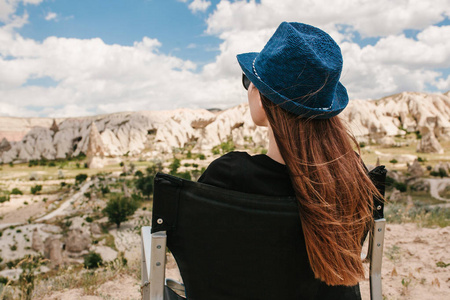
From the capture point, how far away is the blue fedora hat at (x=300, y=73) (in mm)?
998

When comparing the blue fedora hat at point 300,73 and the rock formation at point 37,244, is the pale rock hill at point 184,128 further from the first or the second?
the blue fedora hat at point 300,73

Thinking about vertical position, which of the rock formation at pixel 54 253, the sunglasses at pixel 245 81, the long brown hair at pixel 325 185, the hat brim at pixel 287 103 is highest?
the sunglasses at pixel 245 81

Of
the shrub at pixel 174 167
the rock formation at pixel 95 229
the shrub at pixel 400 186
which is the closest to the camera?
the rock formation at pixel 95 229

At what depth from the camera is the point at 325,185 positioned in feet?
3.25

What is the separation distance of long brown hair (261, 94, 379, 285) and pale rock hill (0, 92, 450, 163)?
48.3 m

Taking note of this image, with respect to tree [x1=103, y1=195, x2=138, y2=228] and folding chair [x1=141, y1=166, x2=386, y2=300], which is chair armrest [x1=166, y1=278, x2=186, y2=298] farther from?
tree [x1=103, y1=195, x2=138, y2=228]

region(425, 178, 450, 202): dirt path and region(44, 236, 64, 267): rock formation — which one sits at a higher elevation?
region(425, 178, 450, 202): dirt path

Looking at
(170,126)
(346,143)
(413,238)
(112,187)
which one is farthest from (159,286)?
(170,126)

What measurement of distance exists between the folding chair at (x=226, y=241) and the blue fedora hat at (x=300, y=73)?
0.29 metres

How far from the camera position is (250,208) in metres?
0.95

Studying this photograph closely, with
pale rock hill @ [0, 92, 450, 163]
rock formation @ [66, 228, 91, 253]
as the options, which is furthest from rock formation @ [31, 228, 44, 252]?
pale rock hill @ [0, 92, 450, 163]

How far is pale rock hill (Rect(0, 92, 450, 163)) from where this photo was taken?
50844 mm

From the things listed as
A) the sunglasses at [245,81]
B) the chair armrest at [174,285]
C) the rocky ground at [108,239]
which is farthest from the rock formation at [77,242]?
the sunglasses at [245,81]

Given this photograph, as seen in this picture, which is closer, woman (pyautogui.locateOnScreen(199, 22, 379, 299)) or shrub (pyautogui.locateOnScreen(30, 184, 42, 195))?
woman (pyautogui.locateOnScreen(199, 22, 379, 299))
